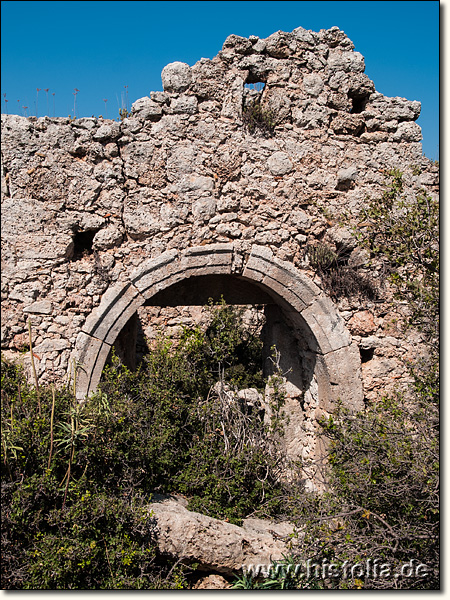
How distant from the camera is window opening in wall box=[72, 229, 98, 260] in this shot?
521cm

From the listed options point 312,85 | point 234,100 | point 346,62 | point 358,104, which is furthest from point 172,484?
point 346,62

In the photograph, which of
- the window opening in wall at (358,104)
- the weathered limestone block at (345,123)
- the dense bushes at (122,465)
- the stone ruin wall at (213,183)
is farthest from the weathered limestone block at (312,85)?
the dense bushes at (122,465)

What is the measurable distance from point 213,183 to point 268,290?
4.20ft

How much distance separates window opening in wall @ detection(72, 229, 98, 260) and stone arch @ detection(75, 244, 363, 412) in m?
0.48

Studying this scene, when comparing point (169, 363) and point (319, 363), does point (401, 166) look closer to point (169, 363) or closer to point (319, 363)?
point (319, 363)

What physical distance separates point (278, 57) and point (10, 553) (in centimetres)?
537

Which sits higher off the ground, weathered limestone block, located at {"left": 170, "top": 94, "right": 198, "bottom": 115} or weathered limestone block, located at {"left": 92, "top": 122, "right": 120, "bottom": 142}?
weathered limestone block, located at {"left": 170, "top": 94, "right": 198, "bottom": 115}

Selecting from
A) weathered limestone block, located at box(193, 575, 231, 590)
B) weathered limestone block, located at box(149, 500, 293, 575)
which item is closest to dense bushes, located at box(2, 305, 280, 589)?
weathered limestone block, located at box(149, 500, 293, 575)

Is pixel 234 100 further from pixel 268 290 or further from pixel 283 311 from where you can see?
pixel 283 311

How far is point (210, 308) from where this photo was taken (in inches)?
235

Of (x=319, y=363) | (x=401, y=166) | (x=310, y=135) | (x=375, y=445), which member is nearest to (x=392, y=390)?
(x=319, y=363)

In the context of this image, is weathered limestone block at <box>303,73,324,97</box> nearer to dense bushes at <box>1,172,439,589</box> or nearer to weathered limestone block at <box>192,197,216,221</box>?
dense bushes at <box>1,172,439,589</box>

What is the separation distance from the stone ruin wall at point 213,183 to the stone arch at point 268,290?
4 centimetres

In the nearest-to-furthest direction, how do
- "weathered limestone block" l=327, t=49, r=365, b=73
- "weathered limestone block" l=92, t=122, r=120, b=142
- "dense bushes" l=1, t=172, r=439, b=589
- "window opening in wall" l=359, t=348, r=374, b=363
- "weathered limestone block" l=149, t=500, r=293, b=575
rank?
"dense bushes" l=1, t=172, r=439, b=589 → "weathered limestone block" l=149, t=500, r=293, b=575 → "weathered limestone block" l=92, t=122, r=120, b=142 → "window opening in wall" l=359, t=348, r=374, b=363 → "weathered limestone block" l=327, t=49, r=365, b=73
